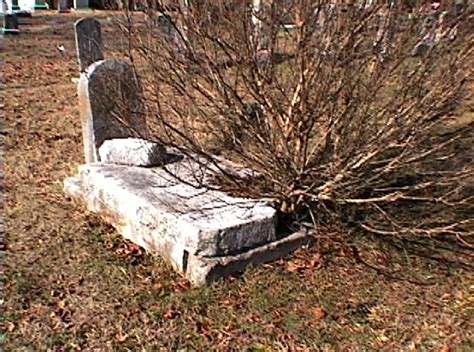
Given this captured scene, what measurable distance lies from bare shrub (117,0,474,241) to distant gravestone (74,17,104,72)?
3047mm

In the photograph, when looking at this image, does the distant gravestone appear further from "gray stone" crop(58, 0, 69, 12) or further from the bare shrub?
"gray stone" crop(58, 0, 69, 12)

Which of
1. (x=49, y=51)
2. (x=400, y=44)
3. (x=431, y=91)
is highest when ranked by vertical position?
(x=400, y=44)

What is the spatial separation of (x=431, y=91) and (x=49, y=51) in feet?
41.3

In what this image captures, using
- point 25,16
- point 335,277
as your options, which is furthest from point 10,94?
point 25,16

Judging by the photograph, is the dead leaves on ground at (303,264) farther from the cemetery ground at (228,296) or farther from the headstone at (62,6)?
the headstone at (62,6)

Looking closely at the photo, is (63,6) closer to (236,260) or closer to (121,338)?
(236,260)

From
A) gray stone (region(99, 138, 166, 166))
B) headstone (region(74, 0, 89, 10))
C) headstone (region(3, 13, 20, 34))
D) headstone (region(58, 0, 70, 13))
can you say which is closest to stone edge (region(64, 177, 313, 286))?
gray stone (region(99, 138, 166, 166))

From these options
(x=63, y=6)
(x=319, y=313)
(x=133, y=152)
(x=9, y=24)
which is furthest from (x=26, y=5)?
(x=319, y=313)

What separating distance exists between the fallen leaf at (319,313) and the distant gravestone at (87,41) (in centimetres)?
472

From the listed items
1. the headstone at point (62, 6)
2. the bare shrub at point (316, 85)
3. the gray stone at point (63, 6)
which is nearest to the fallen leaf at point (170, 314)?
the bare shrub at point (316, 85)

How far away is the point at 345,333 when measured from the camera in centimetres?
362

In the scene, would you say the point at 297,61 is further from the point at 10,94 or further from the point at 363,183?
the point at 10,94

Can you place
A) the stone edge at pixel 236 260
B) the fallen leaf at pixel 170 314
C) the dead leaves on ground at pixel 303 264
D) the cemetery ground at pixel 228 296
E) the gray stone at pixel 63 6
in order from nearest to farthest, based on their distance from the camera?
the cemetery ground at pixel 228 296 < the fallen leaf at pixel 170 314 < the stone edge at pixel 236 260 < the dead leaves on ground at pixel 303 264 < the gray stone at pixel 63 6

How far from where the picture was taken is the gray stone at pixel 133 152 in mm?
5195
